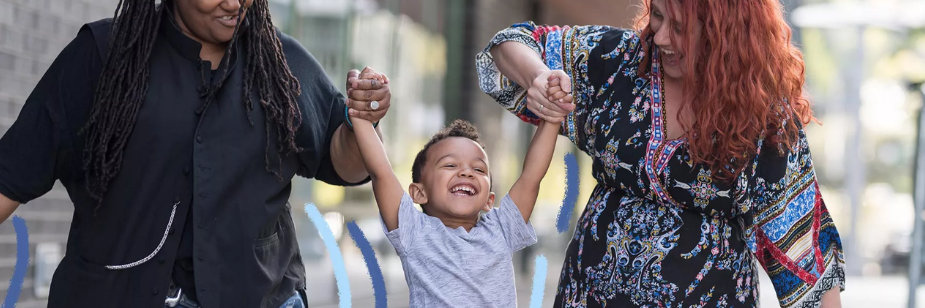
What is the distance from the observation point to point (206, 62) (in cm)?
247

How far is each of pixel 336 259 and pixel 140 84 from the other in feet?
2.30

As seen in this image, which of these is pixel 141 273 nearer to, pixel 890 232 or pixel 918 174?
pixel 918 174

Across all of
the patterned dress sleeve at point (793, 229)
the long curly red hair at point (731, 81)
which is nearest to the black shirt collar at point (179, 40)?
the long curly red hair at point (731, 81)

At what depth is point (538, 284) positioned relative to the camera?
2.83 m

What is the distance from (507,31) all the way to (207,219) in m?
1.09

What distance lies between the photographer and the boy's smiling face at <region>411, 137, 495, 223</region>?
2.95 metres

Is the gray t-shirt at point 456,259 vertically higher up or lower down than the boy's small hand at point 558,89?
lower down

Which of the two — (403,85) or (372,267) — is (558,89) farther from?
(403,85)

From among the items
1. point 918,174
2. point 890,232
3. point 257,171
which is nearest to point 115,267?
point 257,171

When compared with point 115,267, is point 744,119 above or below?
above

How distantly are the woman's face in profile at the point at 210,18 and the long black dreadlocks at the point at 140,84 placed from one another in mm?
29

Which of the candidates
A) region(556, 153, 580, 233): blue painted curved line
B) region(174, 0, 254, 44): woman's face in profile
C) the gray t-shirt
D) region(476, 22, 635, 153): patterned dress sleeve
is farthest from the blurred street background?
region(174, 0, 254, 44): woman's face in profile

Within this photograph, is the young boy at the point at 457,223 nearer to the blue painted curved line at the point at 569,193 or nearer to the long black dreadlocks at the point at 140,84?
the blue painted curved line at the point at 569,193

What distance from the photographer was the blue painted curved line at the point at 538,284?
2791mm
